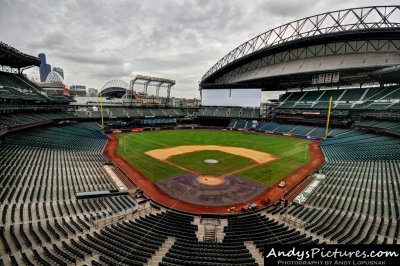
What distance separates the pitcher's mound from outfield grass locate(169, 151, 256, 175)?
187 centimetres

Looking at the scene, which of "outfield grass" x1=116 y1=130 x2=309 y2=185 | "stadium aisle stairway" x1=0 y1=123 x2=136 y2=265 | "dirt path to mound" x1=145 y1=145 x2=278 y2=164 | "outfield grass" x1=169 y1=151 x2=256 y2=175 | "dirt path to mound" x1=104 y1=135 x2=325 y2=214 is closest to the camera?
"stadium aisle stairway" x1=0 y1=123 x2=136 y2=265

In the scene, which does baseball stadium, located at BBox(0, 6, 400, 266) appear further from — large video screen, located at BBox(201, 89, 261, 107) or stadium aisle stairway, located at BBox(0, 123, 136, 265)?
large video screen, located at BBox(201, 89, 261, 107)

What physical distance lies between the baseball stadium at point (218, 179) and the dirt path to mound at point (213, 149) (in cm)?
46

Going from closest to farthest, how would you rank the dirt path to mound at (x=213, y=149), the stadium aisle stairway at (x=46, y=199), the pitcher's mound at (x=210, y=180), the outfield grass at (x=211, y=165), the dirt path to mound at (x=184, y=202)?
the stadium aisle stairway at (x=46, y=199)
the dirt path to mound at (x=184, y=202)
the pitcher's mound at (x=210, y=180)
the outfield grass at (x=211, y=165)
the dirt path to mound at (x=213, y=149)

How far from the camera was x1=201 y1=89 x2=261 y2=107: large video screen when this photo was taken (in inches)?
3575

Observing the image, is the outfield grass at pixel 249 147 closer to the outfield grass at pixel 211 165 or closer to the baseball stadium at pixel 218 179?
the baseball stadium at pixel 218 179

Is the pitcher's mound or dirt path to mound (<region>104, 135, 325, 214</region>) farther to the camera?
the pitcher's mound

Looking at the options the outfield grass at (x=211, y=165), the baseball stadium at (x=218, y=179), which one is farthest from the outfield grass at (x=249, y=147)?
the outfield grass at (x=211, y=165)

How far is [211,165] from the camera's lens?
1563 inches

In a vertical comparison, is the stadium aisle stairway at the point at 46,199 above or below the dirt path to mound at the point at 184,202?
above

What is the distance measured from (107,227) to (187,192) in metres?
12.3

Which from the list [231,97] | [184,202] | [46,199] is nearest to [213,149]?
[184,202]

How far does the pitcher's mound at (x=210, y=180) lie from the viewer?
102 ft

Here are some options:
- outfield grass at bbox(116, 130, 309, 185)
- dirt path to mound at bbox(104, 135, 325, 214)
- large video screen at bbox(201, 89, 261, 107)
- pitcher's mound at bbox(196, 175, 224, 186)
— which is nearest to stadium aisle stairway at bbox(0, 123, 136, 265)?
dirt path to mound at bbox(104, 135, 325, 214)
